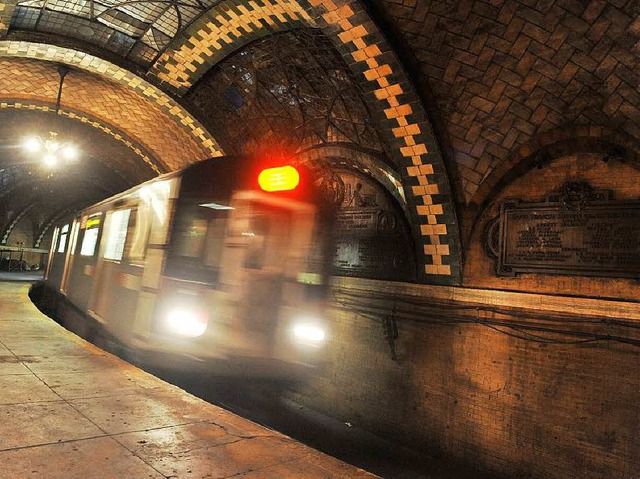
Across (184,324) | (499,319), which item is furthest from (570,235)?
(184,324)

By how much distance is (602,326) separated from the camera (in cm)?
520

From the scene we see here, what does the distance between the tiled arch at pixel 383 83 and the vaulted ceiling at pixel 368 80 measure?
21 millimetres

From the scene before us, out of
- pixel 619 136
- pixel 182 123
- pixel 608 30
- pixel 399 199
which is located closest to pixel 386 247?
pixel 399 199

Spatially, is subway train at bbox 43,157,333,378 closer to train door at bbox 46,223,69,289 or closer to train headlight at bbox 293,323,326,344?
train headlight at bbox 293,323,326,344

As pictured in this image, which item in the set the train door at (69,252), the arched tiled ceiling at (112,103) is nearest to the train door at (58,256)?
the train door at (69,252)

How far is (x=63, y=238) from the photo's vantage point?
11648mm

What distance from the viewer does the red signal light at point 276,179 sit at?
5.45 m

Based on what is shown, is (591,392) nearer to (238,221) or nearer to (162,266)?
(238,221)

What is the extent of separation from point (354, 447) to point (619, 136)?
222 inches

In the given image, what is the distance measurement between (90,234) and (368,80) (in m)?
6.13

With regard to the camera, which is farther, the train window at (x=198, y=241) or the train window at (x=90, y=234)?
the train window at (x=90, y=234)

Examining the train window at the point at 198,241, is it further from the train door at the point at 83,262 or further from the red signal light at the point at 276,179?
the train door at the point at 83,262

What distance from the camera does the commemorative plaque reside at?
512cm

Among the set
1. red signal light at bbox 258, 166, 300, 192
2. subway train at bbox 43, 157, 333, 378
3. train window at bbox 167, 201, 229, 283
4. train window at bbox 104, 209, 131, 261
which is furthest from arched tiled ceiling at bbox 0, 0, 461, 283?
train window at bbox 104, 209, 131, 261
